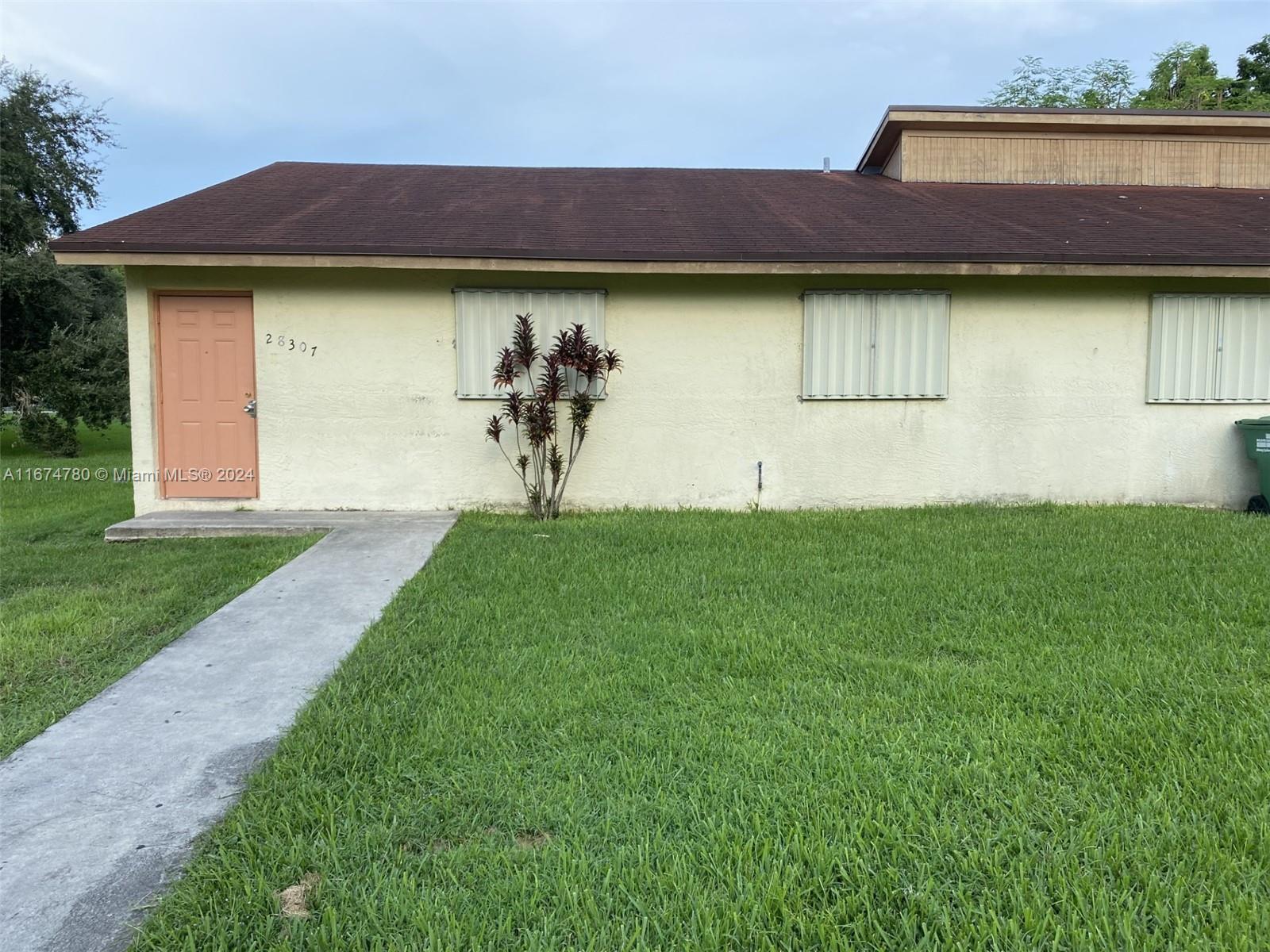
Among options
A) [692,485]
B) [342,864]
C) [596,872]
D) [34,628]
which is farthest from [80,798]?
[692,485]

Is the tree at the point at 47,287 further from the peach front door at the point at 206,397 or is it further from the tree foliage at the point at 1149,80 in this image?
the tree foliage at the point at 1149,80

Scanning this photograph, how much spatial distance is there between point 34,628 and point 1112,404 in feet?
30.7

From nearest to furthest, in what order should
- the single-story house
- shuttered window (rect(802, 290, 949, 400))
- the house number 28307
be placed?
the single-story house < the house number 28307 < shuttered window (rect(802, 290, 949, 400))

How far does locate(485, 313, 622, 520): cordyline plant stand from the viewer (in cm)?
743

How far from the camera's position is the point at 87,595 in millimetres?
4969

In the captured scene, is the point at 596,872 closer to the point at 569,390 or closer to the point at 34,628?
the point at 34,628

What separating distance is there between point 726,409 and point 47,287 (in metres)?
16.4

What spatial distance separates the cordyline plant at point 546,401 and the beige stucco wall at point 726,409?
0.22 meters

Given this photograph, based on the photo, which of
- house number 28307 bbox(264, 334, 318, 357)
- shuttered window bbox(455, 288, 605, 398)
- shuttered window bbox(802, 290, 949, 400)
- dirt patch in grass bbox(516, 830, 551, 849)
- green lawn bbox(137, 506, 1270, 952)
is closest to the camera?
green lawn bbox(137, 506, 1270, 952)

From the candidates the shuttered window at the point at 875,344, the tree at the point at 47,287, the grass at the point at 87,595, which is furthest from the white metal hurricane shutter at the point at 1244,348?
the tree at the point at 47,287

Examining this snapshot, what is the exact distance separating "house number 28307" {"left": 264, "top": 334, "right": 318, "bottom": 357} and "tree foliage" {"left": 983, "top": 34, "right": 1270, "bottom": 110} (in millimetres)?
31931

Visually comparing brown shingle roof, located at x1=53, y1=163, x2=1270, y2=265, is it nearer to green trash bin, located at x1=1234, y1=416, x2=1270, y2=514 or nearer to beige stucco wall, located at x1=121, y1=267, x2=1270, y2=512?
beige stucco wall, located at x1=121, y1=267, x2=1270, y2=512

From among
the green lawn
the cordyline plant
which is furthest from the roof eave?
the green lawn

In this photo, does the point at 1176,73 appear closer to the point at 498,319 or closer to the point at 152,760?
the point at 498,319
